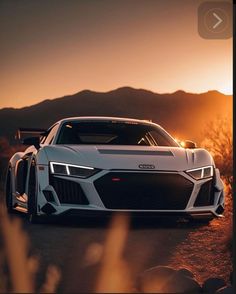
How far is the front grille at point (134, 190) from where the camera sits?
6.43 m

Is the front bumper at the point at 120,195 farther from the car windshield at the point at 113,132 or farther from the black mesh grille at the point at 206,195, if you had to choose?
the car windshield at the point at 113,132

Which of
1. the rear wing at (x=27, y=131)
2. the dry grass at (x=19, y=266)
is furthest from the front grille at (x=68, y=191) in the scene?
the rear wing at (x=27, y=131)

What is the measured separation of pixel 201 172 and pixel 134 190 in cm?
76

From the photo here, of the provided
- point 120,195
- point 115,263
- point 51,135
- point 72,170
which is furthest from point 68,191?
point 51,135

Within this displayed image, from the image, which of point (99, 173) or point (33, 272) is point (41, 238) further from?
point (33, 272)

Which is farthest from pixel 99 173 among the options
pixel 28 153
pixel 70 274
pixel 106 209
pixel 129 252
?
pixel 28 153

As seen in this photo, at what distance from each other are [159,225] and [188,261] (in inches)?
35.9

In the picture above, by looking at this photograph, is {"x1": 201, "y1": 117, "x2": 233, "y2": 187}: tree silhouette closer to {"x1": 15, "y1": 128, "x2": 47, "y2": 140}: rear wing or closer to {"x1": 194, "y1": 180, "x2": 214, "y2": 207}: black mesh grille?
{"x1": 194, "y1": 180, "x2": 214, "y2": 207}: black mesh grille

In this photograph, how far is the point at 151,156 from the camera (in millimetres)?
6746

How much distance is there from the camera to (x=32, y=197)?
709 centimetres

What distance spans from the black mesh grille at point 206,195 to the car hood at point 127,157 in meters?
0.22

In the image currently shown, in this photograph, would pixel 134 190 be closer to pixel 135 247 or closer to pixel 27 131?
pixel 135 247

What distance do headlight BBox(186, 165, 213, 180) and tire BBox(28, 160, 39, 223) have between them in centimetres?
160

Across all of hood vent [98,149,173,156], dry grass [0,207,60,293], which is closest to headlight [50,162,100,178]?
hood vent [98,149,173,156]
